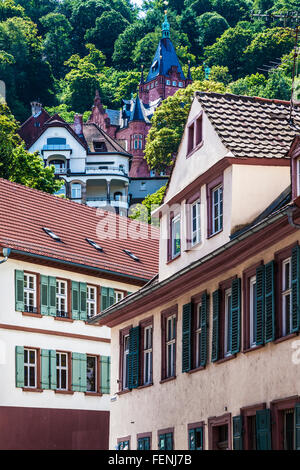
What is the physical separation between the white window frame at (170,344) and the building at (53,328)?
8.36m

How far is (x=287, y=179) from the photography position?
963 inches

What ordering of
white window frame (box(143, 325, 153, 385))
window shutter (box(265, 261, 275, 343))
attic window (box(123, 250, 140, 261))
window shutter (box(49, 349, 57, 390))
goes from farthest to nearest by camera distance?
1. attic window (box(123, 250, 140, 261))
2. window shutter (box(49, 349, 57, 390))
3. white window frame (box(143, 325, 153, 385))
4. window shutter (box(265, 261, 275, 343))

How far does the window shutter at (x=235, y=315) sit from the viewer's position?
2289 centimetres

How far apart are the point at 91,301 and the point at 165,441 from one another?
39.6 ft

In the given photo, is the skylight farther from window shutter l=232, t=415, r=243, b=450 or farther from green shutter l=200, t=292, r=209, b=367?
window shutter l=232, t=415, r=243, b=450

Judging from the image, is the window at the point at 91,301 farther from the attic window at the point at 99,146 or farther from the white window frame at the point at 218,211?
the attic window at the point at 99,146

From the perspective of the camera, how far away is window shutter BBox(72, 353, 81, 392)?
120 feet

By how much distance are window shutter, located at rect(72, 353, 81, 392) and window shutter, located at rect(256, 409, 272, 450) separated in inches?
622

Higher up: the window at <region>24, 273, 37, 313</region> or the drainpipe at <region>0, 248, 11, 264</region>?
the drainpipe at <region>0, 248, 11, 264</region>

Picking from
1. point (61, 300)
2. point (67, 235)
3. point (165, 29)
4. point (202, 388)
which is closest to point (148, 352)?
point (202, 388)

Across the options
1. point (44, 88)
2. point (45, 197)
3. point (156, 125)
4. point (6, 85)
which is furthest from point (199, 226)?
point (44, 88)

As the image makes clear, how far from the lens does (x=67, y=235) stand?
129 ft

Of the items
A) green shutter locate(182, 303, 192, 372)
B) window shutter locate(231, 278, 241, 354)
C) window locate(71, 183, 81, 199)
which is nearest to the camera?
window shutter locate(231, 278, 241, 354)

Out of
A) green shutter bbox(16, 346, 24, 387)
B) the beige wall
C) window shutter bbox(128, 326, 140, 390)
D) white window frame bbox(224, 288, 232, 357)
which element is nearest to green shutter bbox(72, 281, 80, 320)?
green shutter bbox(16, 346, 24, 387)
